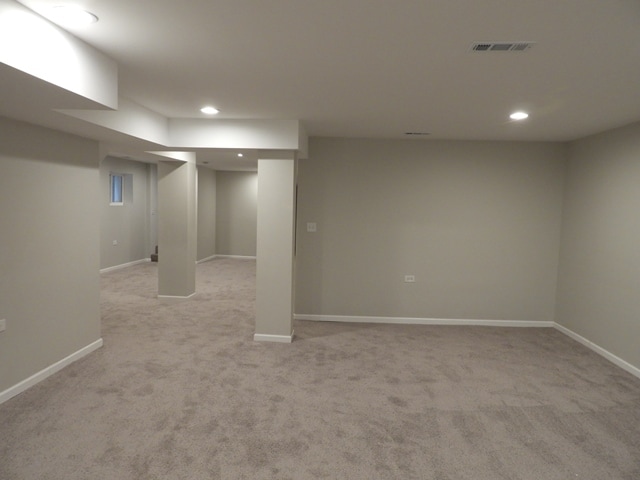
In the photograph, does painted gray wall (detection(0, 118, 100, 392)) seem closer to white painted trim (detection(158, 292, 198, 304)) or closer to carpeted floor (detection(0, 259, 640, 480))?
carpeted floor (detection(0, 259, 640, 480))

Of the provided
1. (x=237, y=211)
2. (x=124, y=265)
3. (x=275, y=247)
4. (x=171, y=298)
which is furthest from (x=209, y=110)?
(x=237, y=211)

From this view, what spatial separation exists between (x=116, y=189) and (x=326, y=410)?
25.3 ft

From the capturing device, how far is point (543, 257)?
5.56 m

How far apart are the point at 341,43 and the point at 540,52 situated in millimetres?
1070

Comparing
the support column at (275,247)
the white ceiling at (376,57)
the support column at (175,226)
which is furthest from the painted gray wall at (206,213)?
the white ceiling at (376,57)

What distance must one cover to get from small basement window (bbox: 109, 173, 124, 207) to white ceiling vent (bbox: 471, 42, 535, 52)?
27.6ft

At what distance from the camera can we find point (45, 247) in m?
3.59

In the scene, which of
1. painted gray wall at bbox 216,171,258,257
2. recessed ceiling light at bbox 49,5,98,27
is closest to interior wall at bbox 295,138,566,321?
recessed ceiling light at bbox 49,5,98,27

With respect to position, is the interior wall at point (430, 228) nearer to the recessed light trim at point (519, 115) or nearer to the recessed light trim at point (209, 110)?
the recessed light trim at point (519, 115)

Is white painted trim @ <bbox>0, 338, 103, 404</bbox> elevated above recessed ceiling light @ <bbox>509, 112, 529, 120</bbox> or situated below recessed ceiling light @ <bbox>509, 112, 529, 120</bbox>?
below

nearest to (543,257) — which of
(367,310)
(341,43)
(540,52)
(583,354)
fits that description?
(583,354)

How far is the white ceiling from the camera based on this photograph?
1.86 m

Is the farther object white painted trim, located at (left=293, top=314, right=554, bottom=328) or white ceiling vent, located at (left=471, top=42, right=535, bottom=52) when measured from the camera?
white painted trim, located at (left=293, top=314, right=554, bottom=328)

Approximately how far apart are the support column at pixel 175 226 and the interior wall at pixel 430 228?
6.47ft
